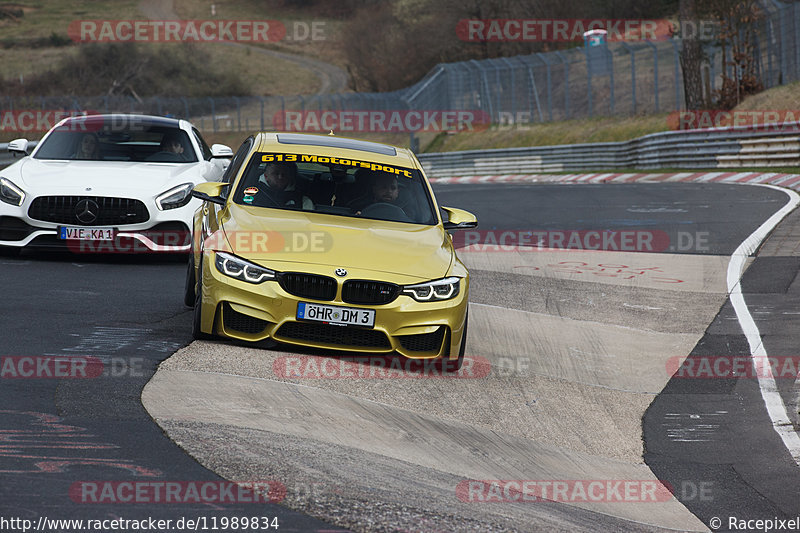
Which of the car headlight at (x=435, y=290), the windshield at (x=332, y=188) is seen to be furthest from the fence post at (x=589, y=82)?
the car headlight at (x=435, y=290)

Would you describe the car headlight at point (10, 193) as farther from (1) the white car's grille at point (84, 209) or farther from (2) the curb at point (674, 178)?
(2) the curb at point (674, 178)

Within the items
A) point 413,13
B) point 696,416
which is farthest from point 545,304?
point 413,13

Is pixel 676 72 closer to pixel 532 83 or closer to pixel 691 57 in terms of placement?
pixel 691 57

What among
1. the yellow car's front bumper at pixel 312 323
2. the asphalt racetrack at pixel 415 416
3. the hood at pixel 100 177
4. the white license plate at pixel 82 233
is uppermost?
the hood at pixel 100 177

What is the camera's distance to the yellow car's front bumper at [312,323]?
279 inches

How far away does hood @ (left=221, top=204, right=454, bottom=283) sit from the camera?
7.23 m

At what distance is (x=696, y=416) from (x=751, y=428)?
0.40 meters

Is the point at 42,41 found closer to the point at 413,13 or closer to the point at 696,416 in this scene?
the point at 413,13

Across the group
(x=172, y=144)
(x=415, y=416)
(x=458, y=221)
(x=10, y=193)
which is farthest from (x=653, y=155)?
(x=415, y=416)

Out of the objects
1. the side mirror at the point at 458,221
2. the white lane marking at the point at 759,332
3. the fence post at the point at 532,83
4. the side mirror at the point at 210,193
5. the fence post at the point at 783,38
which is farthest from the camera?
the fence post at the point at 532,83

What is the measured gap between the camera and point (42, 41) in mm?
102625

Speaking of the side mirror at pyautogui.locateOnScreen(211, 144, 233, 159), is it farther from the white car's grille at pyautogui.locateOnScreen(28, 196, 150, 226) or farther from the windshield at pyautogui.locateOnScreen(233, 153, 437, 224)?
the windshield at pyautogui.locateOnScreen(233, 153, 437, 224)

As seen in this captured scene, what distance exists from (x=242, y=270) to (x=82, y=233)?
14.2ft

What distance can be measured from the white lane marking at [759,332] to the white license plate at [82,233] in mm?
6042
